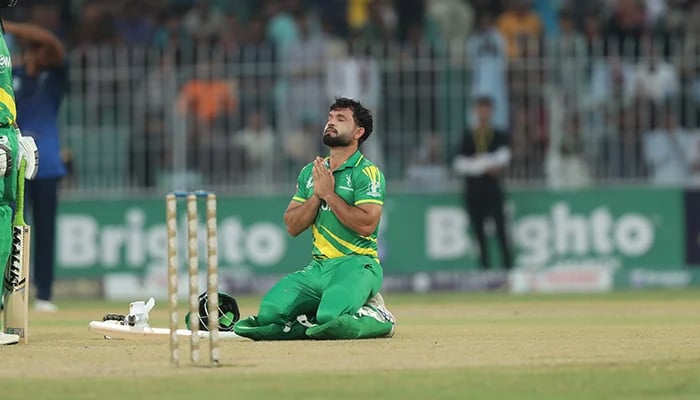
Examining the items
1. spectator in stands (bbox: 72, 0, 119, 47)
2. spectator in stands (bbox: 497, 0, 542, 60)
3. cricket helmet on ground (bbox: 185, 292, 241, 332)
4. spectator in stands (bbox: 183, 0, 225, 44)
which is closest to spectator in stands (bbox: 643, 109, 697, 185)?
spectator in stands (bbox: 497, 0, 542, 60)

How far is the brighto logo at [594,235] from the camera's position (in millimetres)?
20703

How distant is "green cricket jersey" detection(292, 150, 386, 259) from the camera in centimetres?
1128

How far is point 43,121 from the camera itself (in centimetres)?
1566

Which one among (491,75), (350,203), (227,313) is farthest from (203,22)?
(350,203)

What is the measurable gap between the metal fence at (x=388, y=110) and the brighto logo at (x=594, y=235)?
428mm

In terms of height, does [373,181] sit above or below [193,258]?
above

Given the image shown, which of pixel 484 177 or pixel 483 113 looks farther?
pixel 484 177

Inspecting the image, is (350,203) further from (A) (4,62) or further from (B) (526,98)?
(B) (526,98)

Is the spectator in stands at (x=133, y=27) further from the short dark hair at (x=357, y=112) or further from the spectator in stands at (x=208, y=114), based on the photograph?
the short dark hair at (x=357, y=112)

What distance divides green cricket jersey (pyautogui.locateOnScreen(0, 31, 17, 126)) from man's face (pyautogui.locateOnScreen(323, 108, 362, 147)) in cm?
215

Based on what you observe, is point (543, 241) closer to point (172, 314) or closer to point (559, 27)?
point (559, 27)

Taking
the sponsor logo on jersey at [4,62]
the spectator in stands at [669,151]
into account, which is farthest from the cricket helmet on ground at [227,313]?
the spectator in stands at [669,151]

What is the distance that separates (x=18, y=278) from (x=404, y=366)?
3.09m

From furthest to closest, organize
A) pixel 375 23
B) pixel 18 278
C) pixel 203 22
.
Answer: pixel 203 22, pixel 375 23, pixel 18 278
